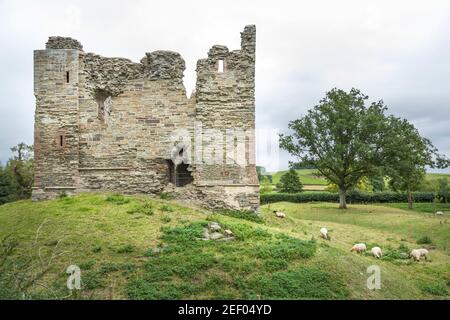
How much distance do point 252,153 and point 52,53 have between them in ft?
30.7

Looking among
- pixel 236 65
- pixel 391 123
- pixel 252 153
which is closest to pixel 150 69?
pixel 236 65

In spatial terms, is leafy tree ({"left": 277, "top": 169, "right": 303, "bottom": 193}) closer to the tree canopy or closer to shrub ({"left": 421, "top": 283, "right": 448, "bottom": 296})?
the tree canopy

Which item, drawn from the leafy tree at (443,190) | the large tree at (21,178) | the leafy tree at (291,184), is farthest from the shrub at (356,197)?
the large tree at (21,178)

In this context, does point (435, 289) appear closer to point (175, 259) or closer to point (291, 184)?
point (175, 259)

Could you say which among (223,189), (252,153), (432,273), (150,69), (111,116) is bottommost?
(432,273)

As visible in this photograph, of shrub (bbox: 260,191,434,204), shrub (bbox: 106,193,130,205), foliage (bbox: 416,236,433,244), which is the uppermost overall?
shrub (bbox: 106,193,130,205)

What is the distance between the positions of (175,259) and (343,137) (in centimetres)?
2338

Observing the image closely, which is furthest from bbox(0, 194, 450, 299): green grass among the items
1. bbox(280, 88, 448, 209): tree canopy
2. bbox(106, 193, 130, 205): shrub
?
bbox(280, 88, 448, 209): tree canopy

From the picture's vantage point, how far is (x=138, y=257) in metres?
10.4

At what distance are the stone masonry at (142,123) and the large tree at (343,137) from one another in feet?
49.4

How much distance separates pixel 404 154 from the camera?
29.3 meters

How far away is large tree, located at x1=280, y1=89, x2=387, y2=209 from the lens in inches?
1165

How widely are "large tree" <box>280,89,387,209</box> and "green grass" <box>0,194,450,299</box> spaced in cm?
1467

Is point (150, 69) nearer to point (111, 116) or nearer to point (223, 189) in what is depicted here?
point (111, 116)
